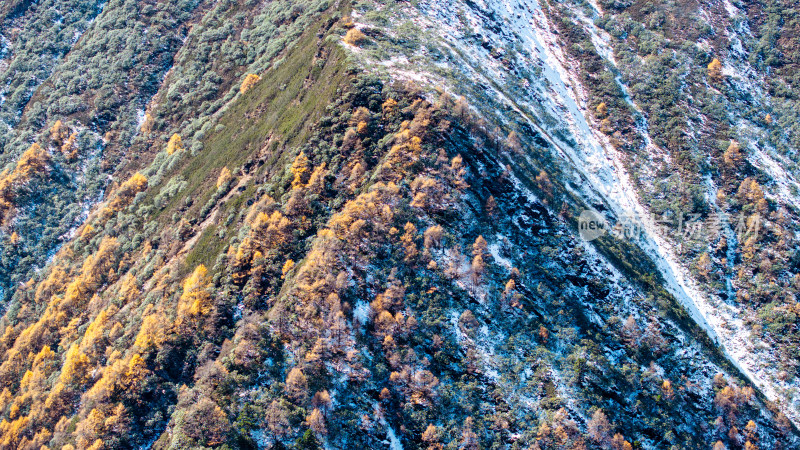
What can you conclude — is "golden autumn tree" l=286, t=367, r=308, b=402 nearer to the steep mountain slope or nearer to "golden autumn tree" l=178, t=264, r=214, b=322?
the steep mountain slope

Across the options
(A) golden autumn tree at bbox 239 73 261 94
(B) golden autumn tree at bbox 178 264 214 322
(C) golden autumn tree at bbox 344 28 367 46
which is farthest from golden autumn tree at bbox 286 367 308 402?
(A) golden autumn tree at bbox 239 73 261 94

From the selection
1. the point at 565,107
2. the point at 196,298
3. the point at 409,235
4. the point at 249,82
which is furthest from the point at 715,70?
the point at 196,298

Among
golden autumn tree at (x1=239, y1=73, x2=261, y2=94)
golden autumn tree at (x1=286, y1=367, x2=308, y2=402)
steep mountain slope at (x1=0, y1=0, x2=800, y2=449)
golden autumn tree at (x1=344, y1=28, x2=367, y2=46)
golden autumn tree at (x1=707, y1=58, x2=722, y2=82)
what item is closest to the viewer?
golden autumn tree at (x1=286, y1=367, x2=308, y2=402)

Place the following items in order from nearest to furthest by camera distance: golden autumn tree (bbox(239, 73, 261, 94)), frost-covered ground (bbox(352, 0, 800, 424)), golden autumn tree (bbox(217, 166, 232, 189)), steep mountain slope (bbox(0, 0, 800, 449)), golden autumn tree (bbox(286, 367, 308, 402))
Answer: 1. golden autumn tree (bbox(286, 367, 308, 402))
2. steep mountain slope (bbox(0, 0, 800, 449))
3. frost-covered ground (bbox(352, 0, 800, 424))
4. golden autumn tree (bbox(217, 166, 232, 189))
5. golden autumn tree (bbox(239, 73, 261, 94))

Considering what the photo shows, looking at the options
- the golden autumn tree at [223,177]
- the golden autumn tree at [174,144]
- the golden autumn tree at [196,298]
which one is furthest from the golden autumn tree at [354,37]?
the golden autumn tree at [196,298]

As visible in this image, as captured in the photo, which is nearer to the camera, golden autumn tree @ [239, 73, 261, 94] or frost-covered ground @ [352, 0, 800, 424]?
frost-covered ground @ [352, 0, 800, 424]

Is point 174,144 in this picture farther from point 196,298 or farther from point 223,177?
point 196,298

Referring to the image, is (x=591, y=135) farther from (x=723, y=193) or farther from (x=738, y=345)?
(x=738, y=345)
